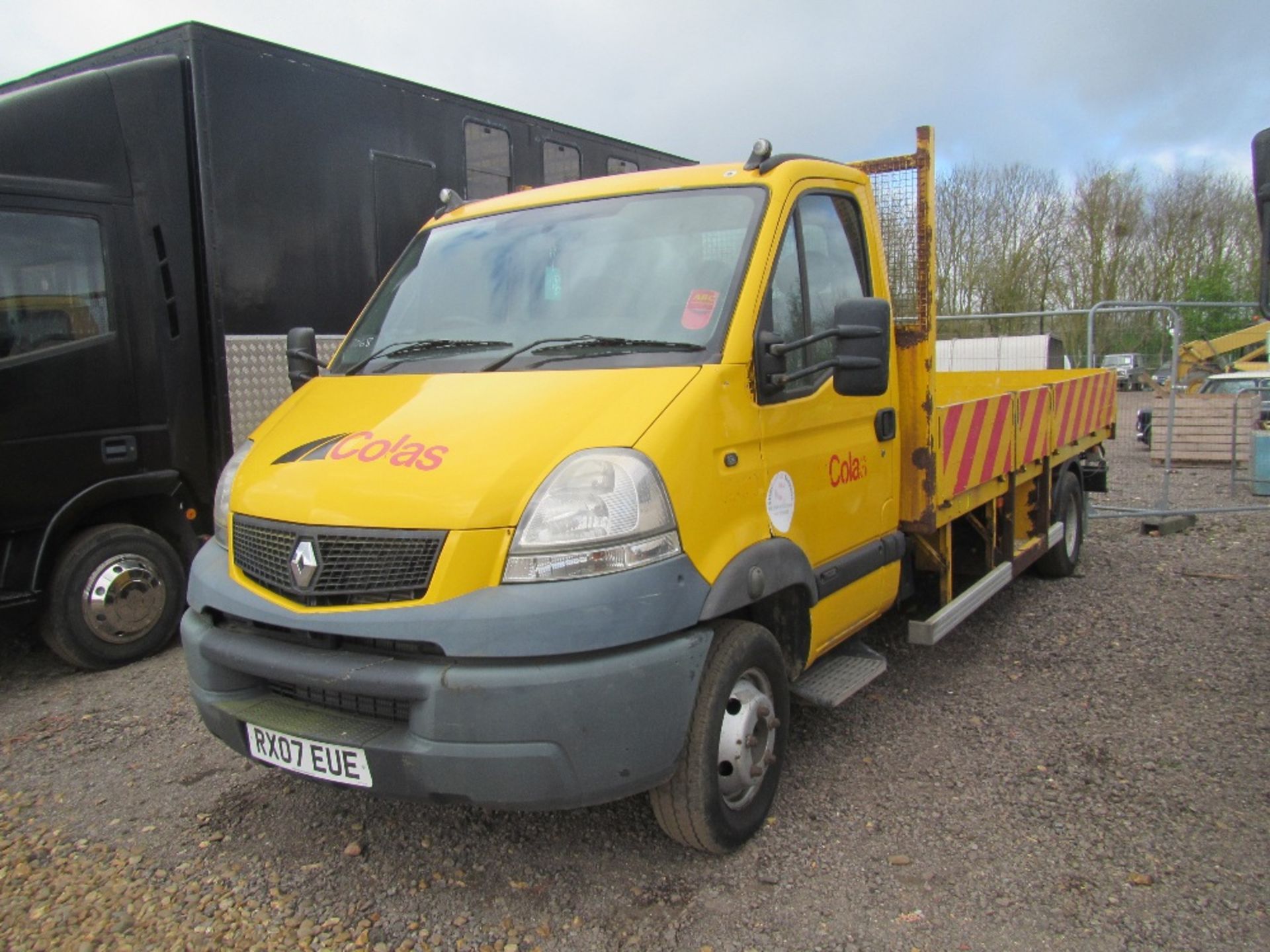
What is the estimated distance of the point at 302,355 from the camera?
4.27 meters

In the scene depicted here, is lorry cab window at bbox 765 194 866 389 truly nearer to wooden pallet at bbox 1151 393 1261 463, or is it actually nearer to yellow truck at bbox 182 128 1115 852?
yellow truck at bbox 182 128 1115 852

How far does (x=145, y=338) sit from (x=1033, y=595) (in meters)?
5.70

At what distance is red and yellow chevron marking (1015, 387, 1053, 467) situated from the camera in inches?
219

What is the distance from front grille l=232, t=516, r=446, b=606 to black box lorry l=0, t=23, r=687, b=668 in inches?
105

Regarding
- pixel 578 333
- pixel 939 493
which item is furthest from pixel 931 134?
pixel 578 333

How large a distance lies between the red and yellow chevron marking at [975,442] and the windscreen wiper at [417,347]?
2.11 meters

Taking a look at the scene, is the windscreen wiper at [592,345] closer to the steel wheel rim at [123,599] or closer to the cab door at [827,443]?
the cab door at [827,443]

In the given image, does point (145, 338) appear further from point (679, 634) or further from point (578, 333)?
point (679, 634)

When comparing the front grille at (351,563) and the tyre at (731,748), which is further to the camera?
the tyre at (731,748)

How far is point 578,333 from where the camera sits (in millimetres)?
3400

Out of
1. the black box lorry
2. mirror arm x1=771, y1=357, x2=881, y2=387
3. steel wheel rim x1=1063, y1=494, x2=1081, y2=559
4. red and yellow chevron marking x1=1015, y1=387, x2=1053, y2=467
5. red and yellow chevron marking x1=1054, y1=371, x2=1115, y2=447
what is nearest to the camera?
mirror arm x1=771, y1=357, x2=881, y2=387

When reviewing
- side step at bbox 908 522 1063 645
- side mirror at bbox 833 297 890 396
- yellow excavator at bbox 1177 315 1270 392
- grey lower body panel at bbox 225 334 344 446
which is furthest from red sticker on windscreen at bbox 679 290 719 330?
yellow excavator at bbox 1177 315 1270 392

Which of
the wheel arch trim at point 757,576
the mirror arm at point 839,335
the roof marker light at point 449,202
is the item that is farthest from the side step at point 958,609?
the roof marker light at point 449,202

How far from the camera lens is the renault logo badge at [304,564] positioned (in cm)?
287
